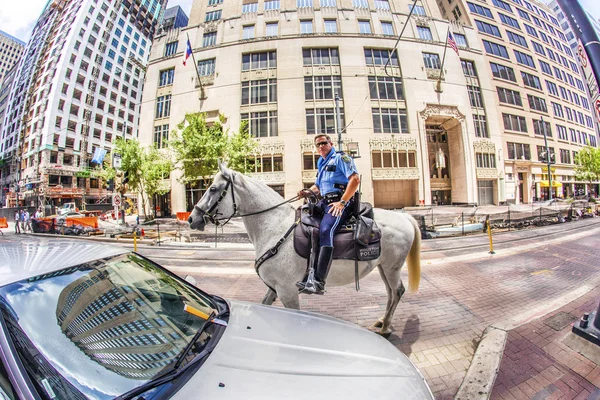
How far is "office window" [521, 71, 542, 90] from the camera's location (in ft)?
103

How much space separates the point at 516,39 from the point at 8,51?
491ft

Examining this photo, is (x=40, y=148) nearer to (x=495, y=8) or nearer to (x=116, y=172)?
(x=116, y=172)

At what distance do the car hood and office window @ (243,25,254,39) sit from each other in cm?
3334

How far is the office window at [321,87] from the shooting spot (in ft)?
83.3

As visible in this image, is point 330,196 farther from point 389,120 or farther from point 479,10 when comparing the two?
point 479,10

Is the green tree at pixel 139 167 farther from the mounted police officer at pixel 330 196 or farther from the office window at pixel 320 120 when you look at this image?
the mounted police officer at pixel 330 196

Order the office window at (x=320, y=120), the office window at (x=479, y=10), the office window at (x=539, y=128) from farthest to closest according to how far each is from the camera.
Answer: the office window at (x=479, y=10) → the office window at (x=539, y=128) → the office window at (x=320, y=120)

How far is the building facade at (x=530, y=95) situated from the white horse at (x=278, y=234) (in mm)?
37415

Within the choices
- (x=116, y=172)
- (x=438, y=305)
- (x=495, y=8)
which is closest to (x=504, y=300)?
(x=438, y=305)

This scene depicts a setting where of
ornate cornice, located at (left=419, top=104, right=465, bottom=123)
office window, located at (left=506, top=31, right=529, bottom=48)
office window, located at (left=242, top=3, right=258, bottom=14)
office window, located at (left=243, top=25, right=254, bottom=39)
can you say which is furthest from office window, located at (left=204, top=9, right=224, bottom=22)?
office window, located at (left=506, top=31, right=529, bottom=48)

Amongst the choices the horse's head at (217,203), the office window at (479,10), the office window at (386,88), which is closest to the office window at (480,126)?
the office window at (386,88)

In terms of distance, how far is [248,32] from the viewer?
27.2 meters

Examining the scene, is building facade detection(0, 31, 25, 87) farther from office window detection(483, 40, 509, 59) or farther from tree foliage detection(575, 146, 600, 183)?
tree foliage detection(575, 146, 600, 183)

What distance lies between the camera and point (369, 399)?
1.26 m
